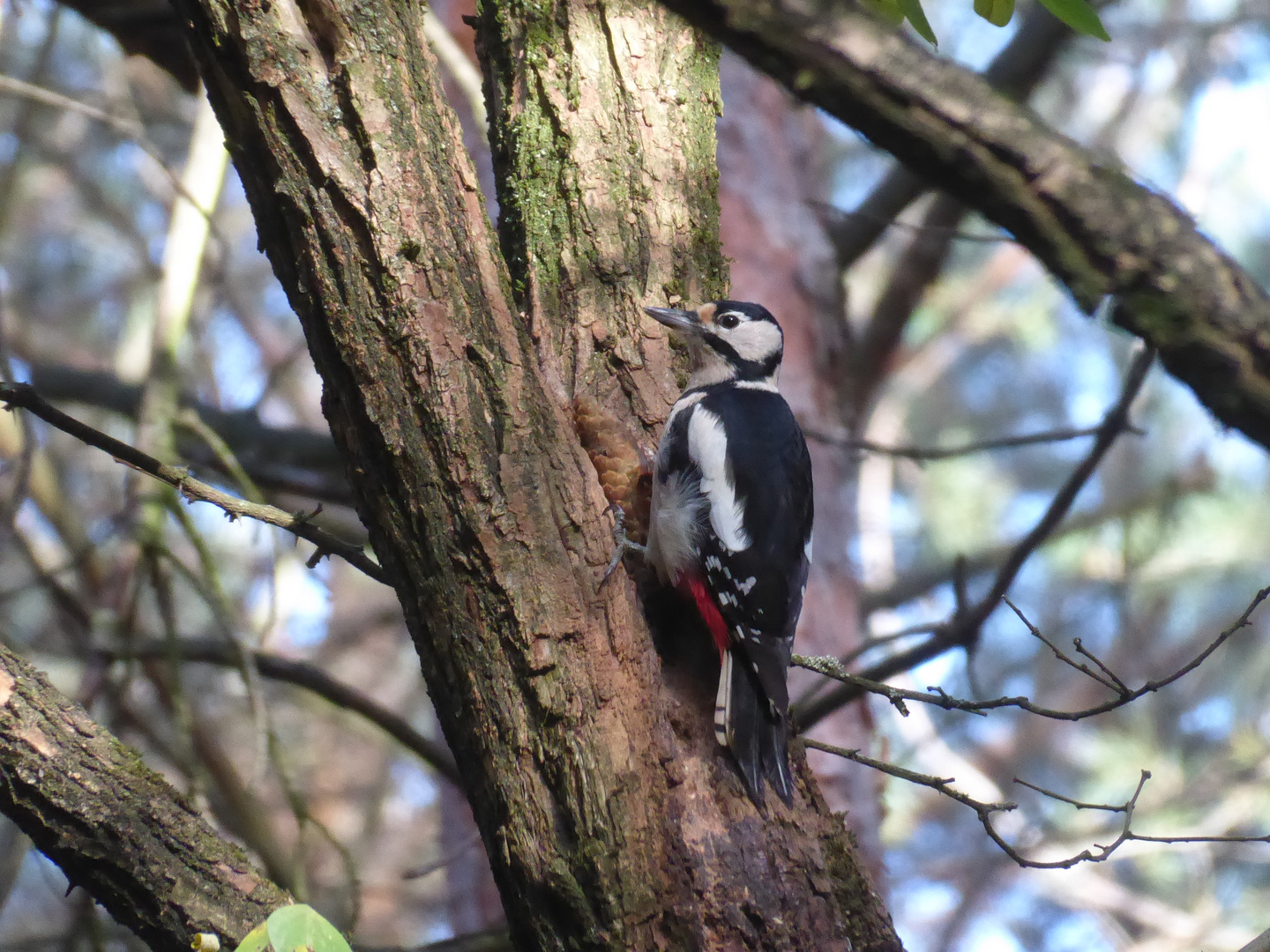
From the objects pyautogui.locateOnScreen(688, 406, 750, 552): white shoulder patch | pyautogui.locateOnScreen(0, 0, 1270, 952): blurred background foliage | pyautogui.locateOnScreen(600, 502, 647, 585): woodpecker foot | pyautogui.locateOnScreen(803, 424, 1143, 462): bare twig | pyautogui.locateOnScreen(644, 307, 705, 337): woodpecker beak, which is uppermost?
pyautogui.locateOnScreen(0, 0, 1270, 952): blurred background foliage

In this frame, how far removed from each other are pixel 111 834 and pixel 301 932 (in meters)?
0.47

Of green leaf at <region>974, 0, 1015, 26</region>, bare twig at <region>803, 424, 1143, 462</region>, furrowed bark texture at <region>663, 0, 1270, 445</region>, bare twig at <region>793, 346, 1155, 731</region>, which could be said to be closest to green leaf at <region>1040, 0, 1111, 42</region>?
green leaf at <region>974, 0, 1015, 26</region>

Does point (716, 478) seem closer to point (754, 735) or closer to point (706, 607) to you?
point (706, 607)

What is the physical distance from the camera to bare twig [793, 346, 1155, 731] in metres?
2.63

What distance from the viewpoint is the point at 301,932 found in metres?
1.35

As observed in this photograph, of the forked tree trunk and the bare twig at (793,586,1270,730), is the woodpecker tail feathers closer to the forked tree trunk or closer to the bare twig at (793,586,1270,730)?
the forked tree trunk

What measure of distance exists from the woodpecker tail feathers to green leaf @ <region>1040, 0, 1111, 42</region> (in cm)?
105

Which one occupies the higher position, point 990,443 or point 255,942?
point 990,443

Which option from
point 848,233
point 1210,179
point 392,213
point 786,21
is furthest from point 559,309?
point 1210,179

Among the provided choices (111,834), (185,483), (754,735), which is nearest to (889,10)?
(754,735)

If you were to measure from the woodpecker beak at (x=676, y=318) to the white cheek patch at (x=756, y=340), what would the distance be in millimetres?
355

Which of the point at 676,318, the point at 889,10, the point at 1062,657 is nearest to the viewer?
the point at 889,10

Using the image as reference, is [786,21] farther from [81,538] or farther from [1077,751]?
[1077,751]

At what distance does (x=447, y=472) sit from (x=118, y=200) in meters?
11.9
